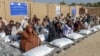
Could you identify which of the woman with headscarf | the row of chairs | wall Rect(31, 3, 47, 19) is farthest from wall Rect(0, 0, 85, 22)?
the woman with headscarf

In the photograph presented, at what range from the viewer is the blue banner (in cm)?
1609

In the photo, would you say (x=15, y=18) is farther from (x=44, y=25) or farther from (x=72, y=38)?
(x=72, y=38)

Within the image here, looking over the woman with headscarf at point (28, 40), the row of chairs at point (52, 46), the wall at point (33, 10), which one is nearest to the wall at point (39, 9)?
the wall at point (33, 10)

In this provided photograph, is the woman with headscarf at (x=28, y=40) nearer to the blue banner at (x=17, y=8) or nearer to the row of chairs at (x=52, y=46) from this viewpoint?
the row of chairs at (x=52, y=46)

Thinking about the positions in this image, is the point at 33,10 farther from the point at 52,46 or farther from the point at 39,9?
the point at 52,46

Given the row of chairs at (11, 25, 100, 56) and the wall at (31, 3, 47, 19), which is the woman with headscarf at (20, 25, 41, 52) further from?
the wall at (31, 3, 47, 19)

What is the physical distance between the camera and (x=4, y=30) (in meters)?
11.3

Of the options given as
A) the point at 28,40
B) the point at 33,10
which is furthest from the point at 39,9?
the point at 28,40

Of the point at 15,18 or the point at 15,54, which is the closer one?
the point at 15,54

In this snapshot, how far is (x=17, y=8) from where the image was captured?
16.4m

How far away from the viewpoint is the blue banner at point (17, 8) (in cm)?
1609

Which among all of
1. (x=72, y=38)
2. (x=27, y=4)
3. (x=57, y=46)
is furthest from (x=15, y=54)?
(x=27, y=4)

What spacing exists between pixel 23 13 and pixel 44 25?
4.74 metres

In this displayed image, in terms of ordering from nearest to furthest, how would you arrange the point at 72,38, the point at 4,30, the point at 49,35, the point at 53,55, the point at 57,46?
1. the point at 53,55
2. the point at 57,46
3. the point at 49,35
4. the point at 4,30
5. the point at 72,38
